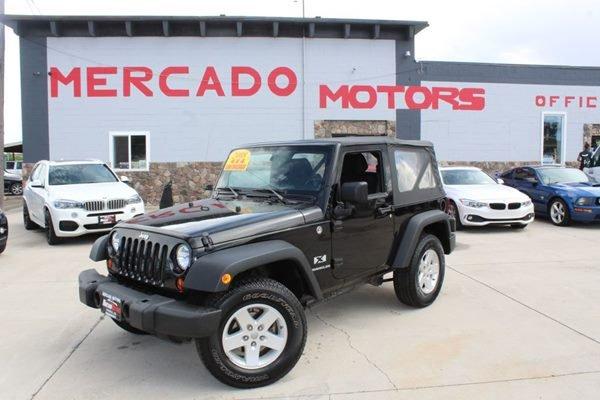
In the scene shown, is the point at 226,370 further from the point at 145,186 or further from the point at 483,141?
the point at 483,141

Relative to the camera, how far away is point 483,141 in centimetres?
1812

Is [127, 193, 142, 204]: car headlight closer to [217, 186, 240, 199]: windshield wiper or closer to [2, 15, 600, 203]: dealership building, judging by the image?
[217, 186, 240, 199]: windshield wiper

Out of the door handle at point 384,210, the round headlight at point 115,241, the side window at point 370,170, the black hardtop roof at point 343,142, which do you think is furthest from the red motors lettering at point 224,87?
the round headlight at point 115,241

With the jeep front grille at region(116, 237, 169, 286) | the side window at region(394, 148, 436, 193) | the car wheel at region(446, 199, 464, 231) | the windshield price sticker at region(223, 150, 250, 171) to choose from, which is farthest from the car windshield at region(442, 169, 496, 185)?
the jeep front grille at region(116, 237, 169, 286)

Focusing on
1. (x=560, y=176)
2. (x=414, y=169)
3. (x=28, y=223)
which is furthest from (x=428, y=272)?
(x=28, y=223)

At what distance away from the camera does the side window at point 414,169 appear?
5.09 m

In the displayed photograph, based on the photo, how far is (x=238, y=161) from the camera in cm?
498

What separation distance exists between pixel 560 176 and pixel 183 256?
37.3 feet

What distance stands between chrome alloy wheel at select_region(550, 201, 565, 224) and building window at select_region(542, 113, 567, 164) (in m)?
8.05

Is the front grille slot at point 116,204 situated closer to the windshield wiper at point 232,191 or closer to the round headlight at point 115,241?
the windshield wiper at point 232,191

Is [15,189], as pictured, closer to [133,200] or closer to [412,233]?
[133,200]

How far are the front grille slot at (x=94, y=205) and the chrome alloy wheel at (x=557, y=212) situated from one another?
958 cm

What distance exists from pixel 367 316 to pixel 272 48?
13318 mm

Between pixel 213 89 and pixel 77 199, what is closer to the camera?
pixel 77 199
